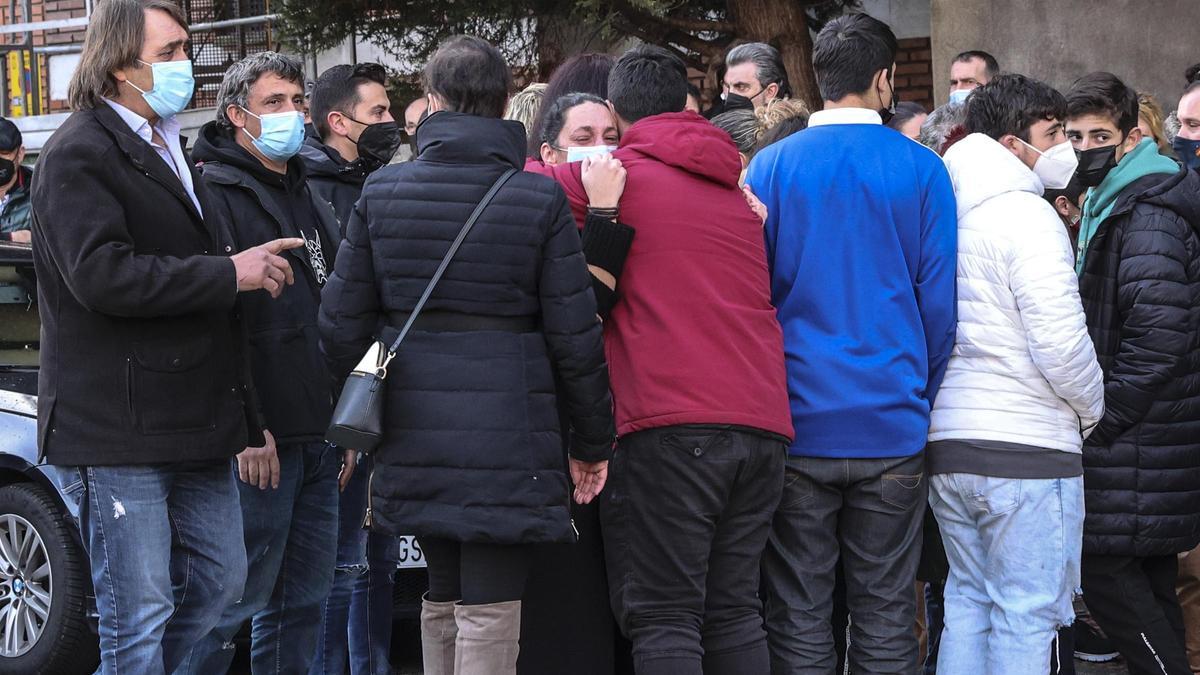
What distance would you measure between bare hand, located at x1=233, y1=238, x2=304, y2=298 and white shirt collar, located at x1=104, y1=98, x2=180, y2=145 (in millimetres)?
399

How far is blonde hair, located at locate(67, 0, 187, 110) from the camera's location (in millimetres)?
3967

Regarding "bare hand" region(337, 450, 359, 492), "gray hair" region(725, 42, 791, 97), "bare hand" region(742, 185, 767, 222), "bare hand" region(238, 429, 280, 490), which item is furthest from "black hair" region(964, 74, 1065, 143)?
"bare hand" region(238, 429, 280, 490)

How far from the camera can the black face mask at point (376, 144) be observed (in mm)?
5695

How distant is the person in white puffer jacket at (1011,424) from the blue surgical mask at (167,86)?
2.22 metres

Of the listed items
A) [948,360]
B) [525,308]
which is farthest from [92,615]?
[948,360]

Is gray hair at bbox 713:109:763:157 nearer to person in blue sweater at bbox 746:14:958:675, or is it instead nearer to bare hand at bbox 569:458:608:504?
person in blue sweater at bbox 746:14:958:675

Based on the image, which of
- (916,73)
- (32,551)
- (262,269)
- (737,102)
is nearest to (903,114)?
(737,102)

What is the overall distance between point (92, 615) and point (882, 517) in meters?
2.31

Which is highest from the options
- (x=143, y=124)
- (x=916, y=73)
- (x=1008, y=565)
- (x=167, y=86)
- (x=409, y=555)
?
(x=916, y=73)

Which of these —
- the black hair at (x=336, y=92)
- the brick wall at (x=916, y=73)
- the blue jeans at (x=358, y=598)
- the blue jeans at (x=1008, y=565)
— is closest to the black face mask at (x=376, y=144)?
the black hair at (x=336, y=92)

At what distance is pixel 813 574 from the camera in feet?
14.1

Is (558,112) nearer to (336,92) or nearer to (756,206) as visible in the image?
(756,206)

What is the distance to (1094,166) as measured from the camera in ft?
17.1

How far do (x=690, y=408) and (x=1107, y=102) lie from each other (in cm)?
226
